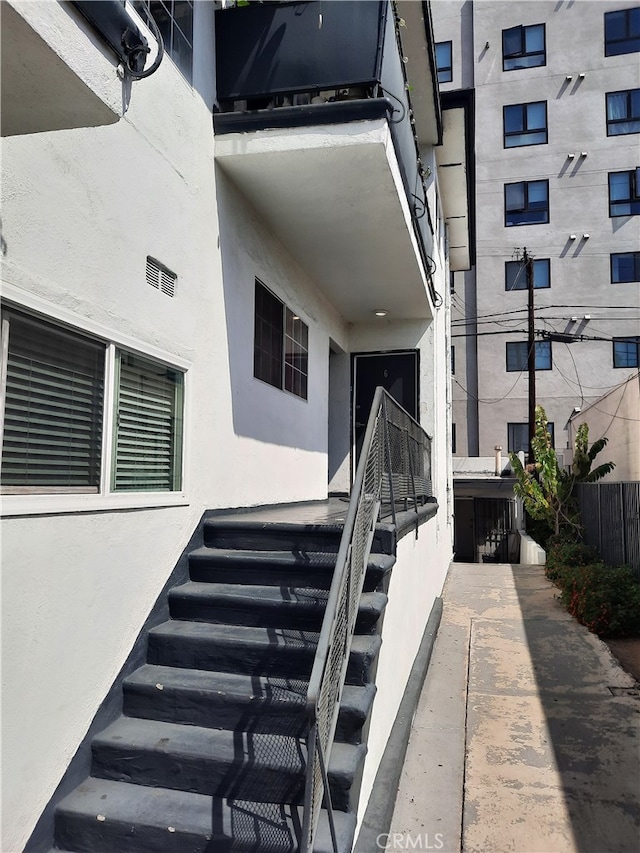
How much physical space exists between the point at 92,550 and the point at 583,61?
2921 centimetres

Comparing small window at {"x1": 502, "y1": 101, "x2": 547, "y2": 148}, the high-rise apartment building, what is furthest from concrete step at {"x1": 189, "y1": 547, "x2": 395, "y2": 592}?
small window at {"x1": 502, "y1": 101, "x2": 547, "y2": 148}

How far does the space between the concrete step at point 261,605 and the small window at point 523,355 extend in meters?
22.7

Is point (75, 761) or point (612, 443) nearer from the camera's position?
point (75, 761)

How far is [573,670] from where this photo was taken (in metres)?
6.56

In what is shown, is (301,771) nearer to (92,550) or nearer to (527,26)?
(92,550)

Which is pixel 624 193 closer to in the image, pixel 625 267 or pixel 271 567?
pixel 625 267

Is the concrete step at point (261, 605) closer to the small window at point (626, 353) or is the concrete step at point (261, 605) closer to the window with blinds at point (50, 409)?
the window with blinds at point (50, 409)

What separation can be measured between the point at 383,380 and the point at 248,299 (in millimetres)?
4358

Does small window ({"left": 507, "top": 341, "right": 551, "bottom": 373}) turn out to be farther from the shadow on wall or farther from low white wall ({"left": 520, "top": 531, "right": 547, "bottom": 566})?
the shadow on wall

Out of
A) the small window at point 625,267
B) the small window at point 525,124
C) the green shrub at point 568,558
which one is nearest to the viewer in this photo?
the green shrub at point 568,558

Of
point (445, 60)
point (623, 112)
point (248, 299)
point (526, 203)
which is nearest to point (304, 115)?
point (248, 299)

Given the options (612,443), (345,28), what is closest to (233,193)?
(345,28)

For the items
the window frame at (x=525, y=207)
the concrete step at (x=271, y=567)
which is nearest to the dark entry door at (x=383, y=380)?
the concrete step at (x=271, y=567)

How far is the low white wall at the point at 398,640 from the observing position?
11.7 feet
